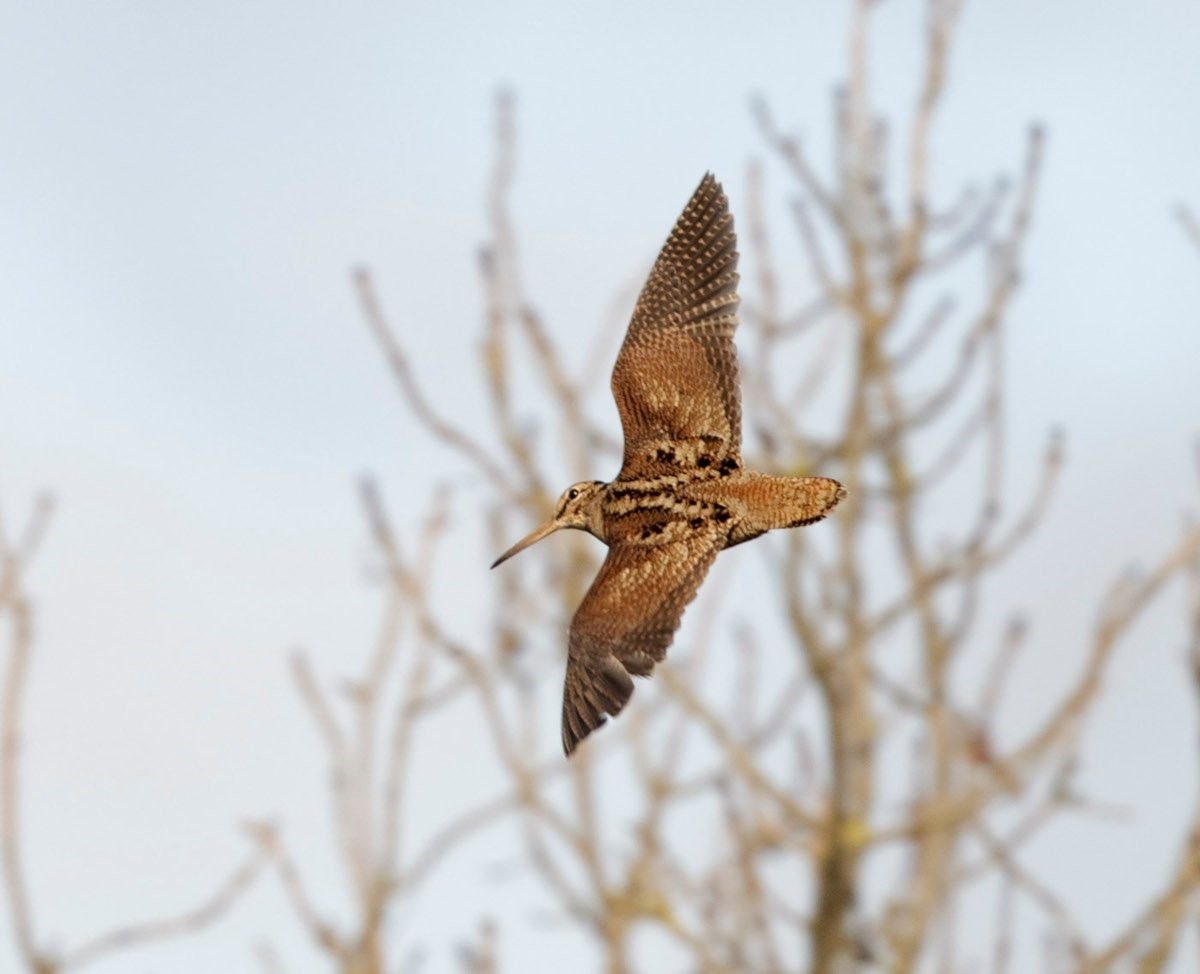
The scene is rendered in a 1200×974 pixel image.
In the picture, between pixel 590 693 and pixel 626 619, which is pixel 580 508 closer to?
pixel 626 619

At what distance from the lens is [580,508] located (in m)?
5.98

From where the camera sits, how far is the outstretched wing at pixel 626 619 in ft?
18.0

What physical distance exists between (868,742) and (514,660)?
6.16 feet

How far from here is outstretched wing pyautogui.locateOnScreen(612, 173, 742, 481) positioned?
19.8 ft

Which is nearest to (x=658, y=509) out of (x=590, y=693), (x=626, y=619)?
(x=626, y=619)

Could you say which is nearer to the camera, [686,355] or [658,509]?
[658,509]

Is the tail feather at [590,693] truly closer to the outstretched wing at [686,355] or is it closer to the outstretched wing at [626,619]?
the outstretched wing at [626,619]

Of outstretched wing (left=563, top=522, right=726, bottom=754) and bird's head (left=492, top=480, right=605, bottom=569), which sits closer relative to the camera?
outstretched wing (left=563, top=522, right=726, bottom=754)

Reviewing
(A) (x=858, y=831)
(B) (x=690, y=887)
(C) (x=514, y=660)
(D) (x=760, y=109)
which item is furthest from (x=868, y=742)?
(D) (x=760, y=109)

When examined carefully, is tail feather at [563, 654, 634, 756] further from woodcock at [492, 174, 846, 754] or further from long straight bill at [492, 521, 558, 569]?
long straight bill at [492, 521, 558, 569]

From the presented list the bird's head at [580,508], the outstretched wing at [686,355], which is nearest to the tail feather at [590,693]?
the bird's head at [580,508]

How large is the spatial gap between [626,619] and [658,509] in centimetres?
36

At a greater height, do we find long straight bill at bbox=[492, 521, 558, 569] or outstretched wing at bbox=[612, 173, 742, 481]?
outstretched wing at bbox=[612, 173, 742, 481]

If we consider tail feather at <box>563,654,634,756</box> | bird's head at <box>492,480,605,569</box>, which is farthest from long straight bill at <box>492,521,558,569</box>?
tail feather at <box>563,654,634,756</box>
